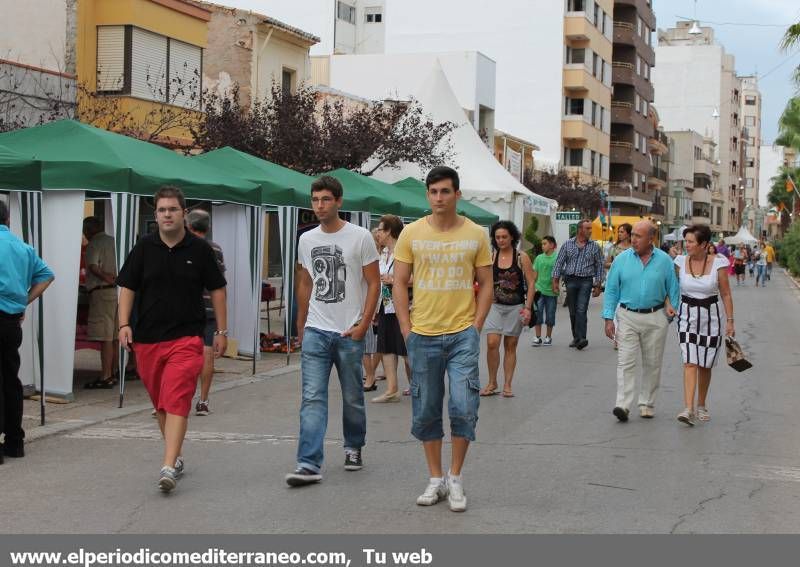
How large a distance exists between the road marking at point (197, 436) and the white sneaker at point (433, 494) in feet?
7.29

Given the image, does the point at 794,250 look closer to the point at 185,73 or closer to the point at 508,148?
the point at 508,148

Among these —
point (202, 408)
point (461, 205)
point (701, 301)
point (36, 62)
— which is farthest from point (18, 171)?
point (461, 205)

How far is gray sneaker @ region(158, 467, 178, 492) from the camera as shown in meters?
6.81

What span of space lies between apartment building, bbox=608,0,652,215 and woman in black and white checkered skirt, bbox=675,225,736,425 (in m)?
65.2

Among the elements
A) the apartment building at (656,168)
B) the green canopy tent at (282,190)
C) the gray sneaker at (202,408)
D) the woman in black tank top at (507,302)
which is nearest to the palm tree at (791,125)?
the apartment building at (656,168)

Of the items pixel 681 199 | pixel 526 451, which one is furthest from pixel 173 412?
pixel 681 199

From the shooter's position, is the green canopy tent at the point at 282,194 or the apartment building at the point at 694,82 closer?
the green canopy tent at the point at 282,194

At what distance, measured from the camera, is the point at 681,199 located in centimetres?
10644

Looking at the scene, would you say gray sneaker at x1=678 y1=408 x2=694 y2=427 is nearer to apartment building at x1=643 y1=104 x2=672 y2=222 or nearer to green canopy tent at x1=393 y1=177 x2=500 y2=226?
green canopy tent at x1=393 y1=177 x2=500 y2=226

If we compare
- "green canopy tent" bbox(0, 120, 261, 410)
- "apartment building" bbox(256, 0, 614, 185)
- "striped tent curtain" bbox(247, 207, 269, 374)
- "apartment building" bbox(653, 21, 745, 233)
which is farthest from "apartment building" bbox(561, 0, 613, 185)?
"green canopy tent" bbox(0, 120, 261, 410)

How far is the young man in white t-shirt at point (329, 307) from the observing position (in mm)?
7219

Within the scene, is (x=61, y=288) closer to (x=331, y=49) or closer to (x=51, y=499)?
(x=51, y=499)

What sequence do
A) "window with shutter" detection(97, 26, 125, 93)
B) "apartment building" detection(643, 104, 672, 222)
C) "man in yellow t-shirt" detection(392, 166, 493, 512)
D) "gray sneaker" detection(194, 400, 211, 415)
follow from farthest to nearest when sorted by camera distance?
"apartment building" detection(643, 104, 672, 222) < "window with shutter" detection(97, 26, 125, 93) < "gray sneaker" detection(194, 400, 211, 415) < "man in yellow t-shirt" detection(392, 166, 493, 512)

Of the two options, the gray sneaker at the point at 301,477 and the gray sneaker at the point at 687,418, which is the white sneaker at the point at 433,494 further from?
the gray sneaker at the point at 687,418
